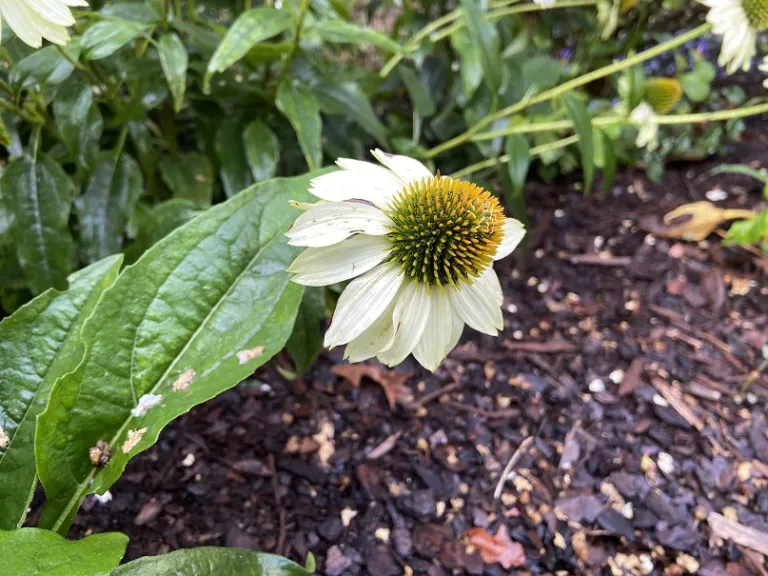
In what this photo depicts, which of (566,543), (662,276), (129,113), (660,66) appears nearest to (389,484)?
(566,543)

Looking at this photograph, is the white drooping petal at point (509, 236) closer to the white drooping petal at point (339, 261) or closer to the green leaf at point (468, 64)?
the white drooping petal at point (339, 261)

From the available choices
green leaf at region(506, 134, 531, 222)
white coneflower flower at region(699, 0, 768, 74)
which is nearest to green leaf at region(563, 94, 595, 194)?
green leaf at region(506, 134, 531, 222)

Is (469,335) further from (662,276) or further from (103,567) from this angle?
(103,567)

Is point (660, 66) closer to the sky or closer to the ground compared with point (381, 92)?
closer to the ground

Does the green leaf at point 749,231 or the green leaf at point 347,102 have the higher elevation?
the green leaf at point 347,102

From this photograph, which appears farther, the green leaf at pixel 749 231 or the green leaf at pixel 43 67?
the green leaf at pixel 749 231

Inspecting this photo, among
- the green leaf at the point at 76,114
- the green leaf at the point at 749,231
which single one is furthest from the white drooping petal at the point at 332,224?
the green leaf at the point at 749,231

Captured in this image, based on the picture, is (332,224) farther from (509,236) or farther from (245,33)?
(245,33)

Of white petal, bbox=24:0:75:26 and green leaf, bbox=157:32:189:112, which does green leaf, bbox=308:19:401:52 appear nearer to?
green leaf, bbox=157:32:189:112
